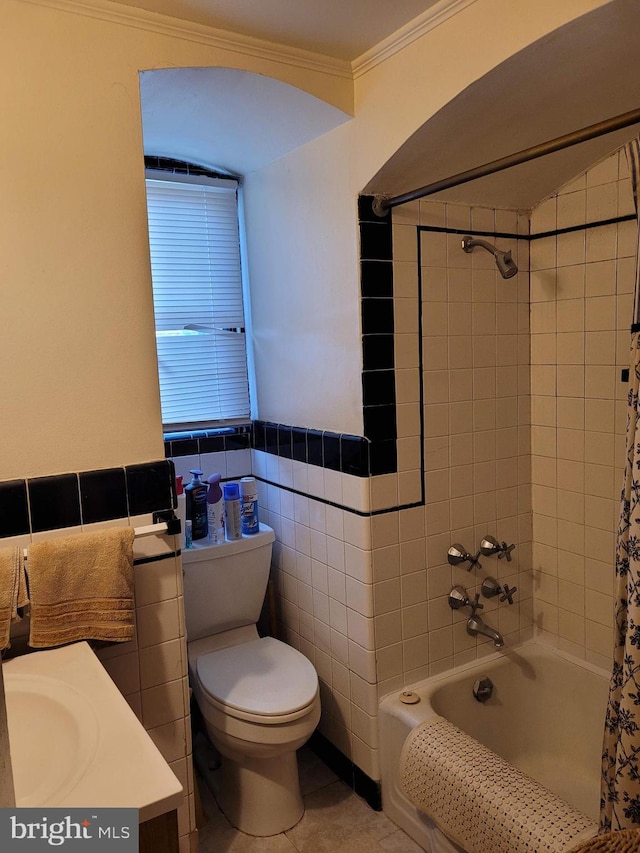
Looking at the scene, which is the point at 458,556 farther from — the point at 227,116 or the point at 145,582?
the point at 227,116

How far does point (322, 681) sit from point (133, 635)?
99 cm

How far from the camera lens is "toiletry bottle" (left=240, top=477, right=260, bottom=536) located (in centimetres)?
234

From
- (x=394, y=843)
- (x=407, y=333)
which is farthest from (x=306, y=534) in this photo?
(x=394, y=843)

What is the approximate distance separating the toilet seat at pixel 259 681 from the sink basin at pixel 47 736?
0.79 m

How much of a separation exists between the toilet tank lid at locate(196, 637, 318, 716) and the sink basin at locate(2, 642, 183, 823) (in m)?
0.71


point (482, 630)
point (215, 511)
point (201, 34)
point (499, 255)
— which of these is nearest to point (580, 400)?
point (499, 255)

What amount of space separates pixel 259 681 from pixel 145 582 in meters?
0.62

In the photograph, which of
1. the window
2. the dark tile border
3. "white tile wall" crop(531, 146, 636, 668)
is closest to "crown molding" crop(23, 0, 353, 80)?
the window

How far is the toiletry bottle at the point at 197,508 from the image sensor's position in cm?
224

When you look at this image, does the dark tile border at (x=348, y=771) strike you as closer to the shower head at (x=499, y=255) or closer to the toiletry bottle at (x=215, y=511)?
the toiletry bottle at (x=215, y=511)

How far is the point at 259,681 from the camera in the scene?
6.61ft

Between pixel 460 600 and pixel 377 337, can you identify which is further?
pixel 460 600

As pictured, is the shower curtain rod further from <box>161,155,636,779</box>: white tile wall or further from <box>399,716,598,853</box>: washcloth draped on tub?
<box>399,716,598,853</box>: washcloth draped on tub

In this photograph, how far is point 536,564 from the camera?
2.37m
